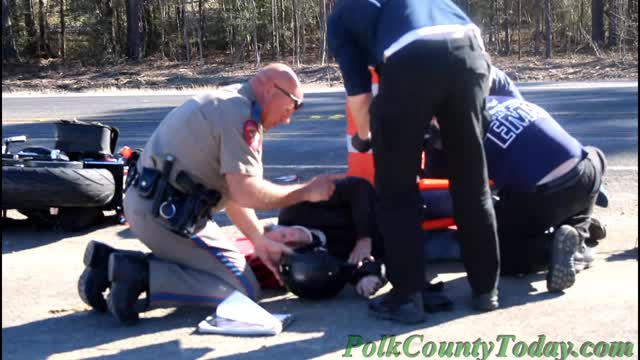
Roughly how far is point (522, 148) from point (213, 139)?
66.4 inches

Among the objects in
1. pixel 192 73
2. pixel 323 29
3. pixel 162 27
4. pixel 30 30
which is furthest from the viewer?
pixel 30 30

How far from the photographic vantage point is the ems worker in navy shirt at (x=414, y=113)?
170 inches

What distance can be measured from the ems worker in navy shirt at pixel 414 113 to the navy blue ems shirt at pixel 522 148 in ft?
2.07

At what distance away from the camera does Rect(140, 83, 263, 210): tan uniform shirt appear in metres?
4.54

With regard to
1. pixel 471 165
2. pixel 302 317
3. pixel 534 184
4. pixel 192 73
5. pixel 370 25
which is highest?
pixel 370 25

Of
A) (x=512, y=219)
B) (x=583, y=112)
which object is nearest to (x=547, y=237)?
(x=512, y=219)

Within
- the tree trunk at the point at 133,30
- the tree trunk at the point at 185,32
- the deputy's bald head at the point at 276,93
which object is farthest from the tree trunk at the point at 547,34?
the deputy's bald head at the point at 276,93

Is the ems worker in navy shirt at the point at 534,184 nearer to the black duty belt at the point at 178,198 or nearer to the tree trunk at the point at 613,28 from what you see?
the black duty belt at the point at 178,198

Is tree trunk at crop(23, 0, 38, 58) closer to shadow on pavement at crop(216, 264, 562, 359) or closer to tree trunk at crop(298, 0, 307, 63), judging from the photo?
tree trunk at crop(298, 0, 307, 63)

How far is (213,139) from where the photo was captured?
15.1ft

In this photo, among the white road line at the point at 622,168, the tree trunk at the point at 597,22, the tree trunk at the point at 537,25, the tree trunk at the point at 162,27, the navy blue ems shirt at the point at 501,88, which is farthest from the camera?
the tree trunk at the point at 162,27

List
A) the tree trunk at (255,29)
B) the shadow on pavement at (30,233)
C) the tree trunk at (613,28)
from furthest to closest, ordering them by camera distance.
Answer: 1. the tree trunk at (255,29)
2. the tree trunk at (613,28)
3. the shadow on pavement at (30,233)

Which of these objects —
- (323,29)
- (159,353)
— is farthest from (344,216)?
(323,29)

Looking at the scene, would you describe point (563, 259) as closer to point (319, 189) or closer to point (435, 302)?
point (435, 302)
